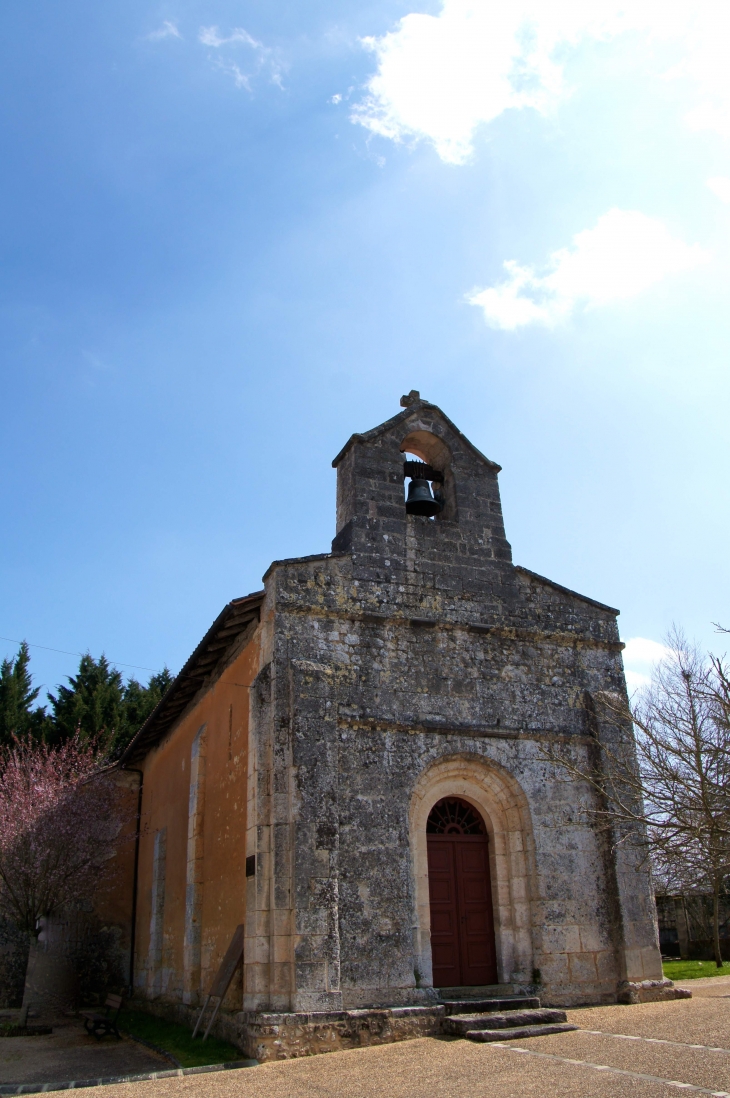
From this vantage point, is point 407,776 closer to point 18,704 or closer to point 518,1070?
point 518,1070

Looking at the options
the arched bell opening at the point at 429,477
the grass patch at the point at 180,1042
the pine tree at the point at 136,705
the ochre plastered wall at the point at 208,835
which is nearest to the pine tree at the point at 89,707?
the pine tree at the point at 136,705

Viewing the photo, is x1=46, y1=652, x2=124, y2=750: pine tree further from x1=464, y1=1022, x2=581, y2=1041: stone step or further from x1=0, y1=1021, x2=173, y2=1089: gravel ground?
x1=464, y1=1022, x2=581, y2=1041: stone step

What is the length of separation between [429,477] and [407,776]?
15.9 feet

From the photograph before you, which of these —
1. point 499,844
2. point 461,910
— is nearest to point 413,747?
point 499,844

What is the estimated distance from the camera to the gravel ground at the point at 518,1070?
635 centimetres

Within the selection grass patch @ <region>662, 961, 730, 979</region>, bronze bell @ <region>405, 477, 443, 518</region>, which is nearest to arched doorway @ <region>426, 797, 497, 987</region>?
bronze bell @ <region>405, 477, 443, 518</region>

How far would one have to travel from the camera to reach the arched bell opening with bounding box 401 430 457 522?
12.6 metres

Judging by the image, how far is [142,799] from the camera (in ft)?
67.4

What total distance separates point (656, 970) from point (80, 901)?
13.5m

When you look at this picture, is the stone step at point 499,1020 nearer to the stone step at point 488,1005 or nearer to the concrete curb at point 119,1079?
the stone step at point 488,1005

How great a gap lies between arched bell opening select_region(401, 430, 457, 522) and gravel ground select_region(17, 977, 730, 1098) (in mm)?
7041

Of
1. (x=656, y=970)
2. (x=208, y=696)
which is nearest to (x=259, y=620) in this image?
(x=208, y=696)

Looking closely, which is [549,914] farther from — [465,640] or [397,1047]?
[465,640]

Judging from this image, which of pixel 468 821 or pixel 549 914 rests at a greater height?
pixel 468 821
